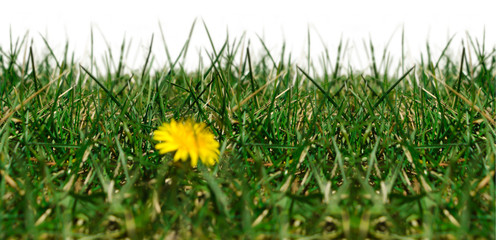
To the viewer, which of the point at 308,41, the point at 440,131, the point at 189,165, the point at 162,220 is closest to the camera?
the point at 162,220

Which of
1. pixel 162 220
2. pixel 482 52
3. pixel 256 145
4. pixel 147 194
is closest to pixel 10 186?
pixel 147 194

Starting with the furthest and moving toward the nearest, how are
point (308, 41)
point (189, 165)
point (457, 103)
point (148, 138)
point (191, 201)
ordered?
point (308, 41) → point (457, 103) → point (148, 138) → point (189, 165) → point (191, 201)

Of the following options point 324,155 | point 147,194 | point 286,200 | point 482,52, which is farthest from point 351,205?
point 482,52

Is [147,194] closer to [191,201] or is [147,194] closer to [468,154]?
[191,201]

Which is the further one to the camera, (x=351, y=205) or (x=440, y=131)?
(x=440, y=131)

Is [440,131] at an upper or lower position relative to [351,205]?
upper

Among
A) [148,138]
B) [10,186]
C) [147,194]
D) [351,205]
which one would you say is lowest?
[351,205]

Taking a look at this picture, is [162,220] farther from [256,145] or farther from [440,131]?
[440,131]

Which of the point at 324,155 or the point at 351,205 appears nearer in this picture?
the point at 351,205

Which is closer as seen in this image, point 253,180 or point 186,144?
point 186,144
